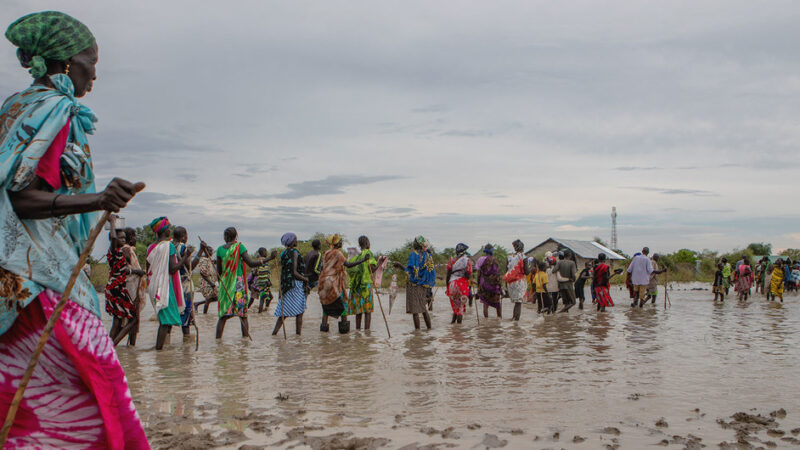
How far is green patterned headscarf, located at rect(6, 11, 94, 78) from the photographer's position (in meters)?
2.52

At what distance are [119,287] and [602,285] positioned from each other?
38.7ft

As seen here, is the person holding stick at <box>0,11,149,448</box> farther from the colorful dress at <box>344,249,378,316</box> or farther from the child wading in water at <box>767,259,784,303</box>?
the child wading in water at <box>767,259,784,303</box>

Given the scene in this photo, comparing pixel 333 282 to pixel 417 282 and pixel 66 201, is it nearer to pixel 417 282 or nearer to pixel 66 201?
pixel 417 282

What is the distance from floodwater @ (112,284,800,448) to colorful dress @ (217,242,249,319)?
2.00ft

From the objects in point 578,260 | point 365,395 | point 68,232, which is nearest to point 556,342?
point 365,395

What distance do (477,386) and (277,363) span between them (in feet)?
9.70

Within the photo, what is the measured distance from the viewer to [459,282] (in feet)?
46.9

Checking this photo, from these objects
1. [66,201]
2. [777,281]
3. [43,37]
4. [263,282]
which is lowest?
[777,281]

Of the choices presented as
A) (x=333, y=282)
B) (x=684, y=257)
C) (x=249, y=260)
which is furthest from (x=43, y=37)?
(x=684, y=257)

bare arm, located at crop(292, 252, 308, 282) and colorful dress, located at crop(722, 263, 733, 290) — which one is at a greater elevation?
bare arm, located at crop(292, 252, 308, 282)

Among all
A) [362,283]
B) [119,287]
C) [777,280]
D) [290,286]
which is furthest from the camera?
[777,280]

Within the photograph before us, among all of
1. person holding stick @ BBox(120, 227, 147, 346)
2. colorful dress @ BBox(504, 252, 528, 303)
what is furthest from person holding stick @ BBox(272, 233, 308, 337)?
colorful dress @ BBox(504, 252, 528, 303)

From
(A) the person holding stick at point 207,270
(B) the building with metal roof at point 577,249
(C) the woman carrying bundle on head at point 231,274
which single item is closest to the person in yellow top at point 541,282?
(A) the person holding stick at point 207,270

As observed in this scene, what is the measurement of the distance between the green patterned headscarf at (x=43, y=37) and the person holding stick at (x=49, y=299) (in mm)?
155
